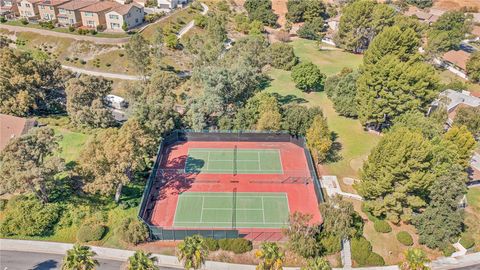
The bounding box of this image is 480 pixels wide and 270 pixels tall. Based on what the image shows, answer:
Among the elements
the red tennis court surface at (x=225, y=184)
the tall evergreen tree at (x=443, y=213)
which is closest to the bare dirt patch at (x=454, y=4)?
the red tennis court surface at (x=225, y=184)

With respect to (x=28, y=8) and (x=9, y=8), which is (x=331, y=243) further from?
(x=9, y=8)

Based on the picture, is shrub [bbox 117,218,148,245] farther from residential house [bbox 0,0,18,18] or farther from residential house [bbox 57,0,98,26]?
residential house [bbox 0,0,18,18]

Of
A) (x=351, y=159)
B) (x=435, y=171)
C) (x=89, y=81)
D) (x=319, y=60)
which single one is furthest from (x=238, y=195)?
(x=319, y=60)

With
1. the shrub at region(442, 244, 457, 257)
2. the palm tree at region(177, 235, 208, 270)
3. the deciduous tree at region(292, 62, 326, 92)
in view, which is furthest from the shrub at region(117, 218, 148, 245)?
the deciduous tree at region(292, 62, 326, 92)

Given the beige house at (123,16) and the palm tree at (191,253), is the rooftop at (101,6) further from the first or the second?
the palm tree at (191,253)

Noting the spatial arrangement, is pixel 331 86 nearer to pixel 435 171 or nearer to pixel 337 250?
pixel 435 171
